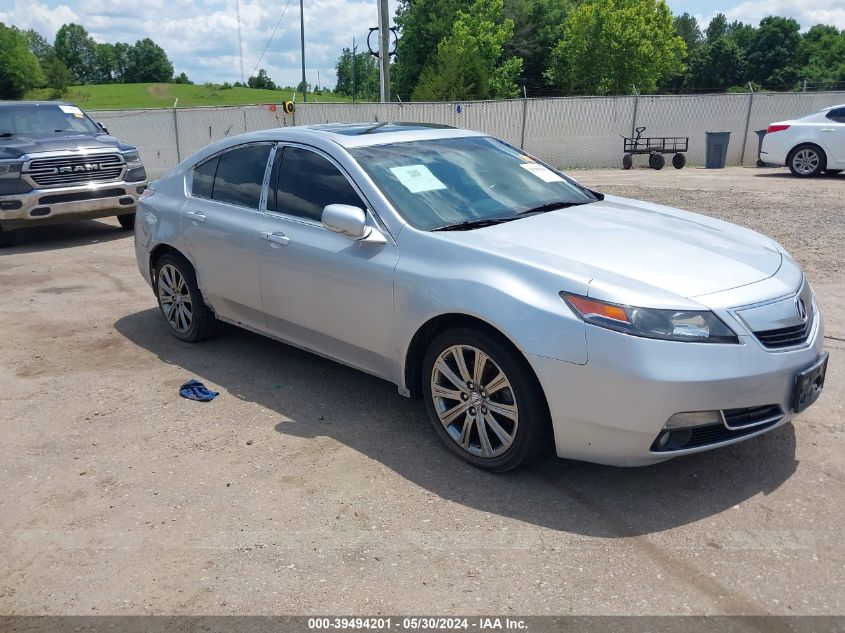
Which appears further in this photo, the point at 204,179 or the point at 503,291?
the point at 204,179

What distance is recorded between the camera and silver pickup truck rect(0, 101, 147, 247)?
10250 mm

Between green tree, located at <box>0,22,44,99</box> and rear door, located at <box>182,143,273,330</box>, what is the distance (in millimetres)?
115887

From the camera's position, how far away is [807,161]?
648 inches

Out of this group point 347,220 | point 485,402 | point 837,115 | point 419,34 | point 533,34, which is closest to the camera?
point 485,402

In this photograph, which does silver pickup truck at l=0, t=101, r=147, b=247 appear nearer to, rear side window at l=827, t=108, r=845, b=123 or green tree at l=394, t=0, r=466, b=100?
rear side window at l=827, t=108, r=845, b=123

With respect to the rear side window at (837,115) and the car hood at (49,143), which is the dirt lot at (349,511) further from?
the rear side window at (837,115)

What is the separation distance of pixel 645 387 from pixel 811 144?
1545cm

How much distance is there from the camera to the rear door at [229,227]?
513 cm

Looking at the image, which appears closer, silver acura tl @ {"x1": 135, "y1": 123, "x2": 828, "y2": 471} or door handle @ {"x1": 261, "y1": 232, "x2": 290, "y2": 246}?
silver acura tl @ {"x1": 135, "y1": 123, "x2": 828, "y2": 471}

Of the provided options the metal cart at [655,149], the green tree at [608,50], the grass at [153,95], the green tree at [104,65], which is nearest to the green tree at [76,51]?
the green tree at [104,65]

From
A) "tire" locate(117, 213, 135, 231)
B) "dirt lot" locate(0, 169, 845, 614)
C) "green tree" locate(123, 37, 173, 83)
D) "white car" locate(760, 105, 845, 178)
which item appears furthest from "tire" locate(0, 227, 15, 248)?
"green tree" locate(123, 37, 173, 83)

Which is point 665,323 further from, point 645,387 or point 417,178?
point 417,178

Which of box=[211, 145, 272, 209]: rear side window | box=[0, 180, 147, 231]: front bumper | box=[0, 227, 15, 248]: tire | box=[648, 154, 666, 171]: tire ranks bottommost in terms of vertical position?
box=[0, 227, 15, 248]: tire

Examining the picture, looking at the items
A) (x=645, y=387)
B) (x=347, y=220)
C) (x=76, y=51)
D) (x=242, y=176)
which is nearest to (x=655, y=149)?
(x=242, y=176)
